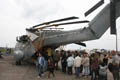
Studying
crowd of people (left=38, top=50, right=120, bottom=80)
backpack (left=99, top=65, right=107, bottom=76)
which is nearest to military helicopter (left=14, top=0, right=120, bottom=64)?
crowd of people (left=38, top=50, right=120, bottom=80)

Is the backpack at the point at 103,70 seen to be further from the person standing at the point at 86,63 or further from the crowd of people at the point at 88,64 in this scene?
the person standing at the point at 86,63

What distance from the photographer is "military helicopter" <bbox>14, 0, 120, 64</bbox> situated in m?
12.1

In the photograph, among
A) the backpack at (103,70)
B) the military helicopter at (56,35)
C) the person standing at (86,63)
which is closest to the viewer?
the backpack at (103,70)

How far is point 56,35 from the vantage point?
16.7 metres

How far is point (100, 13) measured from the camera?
1214 centimetres

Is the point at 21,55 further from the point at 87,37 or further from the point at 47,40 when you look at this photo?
the point at 87,37

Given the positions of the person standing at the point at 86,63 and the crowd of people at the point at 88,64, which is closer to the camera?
the crowd of people at the point at 88,64

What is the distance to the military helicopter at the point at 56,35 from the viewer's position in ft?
39.5

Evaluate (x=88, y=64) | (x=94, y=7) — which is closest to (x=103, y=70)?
(x=88, y=64)

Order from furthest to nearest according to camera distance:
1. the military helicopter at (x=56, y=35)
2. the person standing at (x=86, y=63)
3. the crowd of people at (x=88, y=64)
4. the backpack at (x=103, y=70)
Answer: the person standing at (x=86, y=63) → the military helicopter at (x=56, y=35) → the crowd of people at (x=88, y=64) → the backpack at (x=103, y=70)

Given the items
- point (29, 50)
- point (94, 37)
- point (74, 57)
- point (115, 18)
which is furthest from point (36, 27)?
point (115, 18)

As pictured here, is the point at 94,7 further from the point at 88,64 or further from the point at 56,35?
the point at 56,35

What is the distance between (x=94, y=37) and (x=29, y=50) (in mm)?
7580

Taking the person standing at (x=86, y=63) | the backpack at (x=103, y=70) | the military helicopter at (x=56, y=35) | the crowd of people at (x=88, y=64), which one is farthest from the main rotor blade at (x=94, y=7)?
the person standing at (x=86, y=63)
